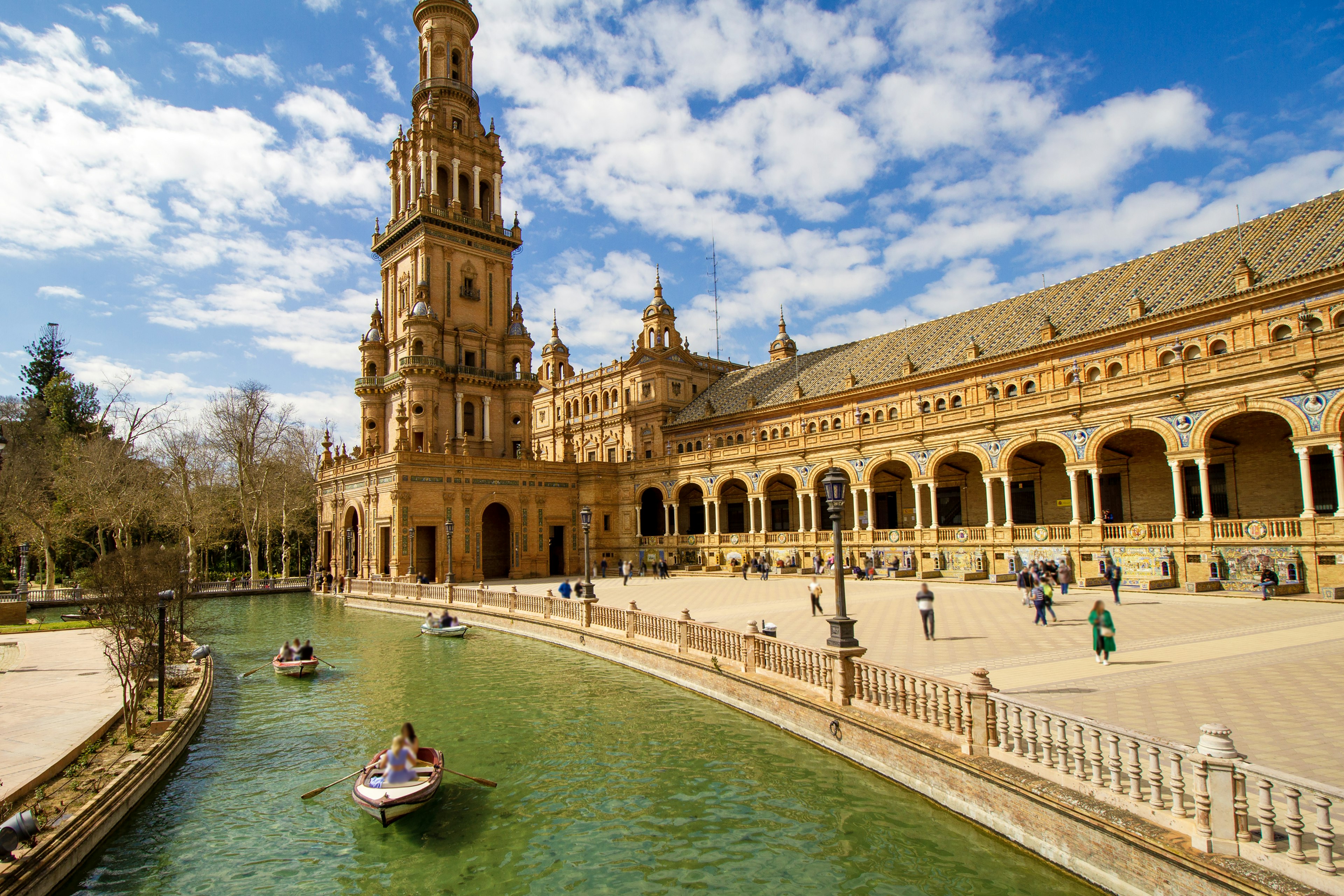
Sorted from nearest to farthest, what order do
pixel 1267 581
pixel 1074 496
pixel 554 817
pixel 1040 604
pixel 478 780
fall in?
Answer: pixel 554 817 → pixel 478 780 → pixel 1040 604 → pixel 1267 581 → pixel 1074 496

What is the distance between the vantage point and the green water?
26.1ft

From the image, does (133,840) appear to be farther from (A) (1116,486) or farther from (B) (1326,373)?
(A) (1116,486)

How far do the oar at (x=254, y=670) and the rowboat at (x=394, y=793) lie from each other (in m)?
10.9

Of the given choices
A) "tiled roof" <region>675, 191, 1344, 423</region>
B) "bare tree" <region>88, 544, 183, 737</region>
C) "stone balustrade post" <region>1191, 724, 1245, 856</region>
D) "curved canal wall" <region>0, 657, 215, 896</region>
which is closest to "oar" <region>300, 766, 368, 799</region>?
"curved canal wall" <region>0, 657, 215, 896</region>

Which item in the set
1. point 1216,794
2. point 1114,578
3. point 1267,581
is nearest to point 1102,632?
point 1216,794

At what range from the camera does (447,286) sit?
1880 inches

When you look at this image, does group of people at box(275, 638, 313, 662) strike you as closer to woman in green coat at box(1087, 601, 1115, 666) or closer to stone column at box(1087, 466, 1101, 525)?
woman in green coat at box(1087, 601, 1115, 666)

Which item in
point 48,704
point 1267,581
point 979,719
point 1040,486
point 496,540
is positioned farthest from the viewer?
point 496,540

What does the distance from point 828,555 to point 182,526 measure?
121ft

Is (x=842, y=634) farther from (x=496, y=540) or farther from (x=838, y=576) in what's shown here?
(x=496, y=540)

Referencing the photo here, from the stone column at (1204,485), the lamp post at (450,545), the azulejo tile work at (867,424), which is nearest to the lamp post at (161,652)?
the lamp post at (450,545)

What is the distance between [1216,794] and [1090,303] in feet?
107

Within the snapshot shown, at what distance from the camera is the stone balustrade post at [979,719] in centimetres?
864

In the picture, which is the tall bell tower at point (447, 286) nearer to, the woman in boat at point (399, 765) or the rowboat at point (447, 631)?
the rowboat at point (447, 631)
